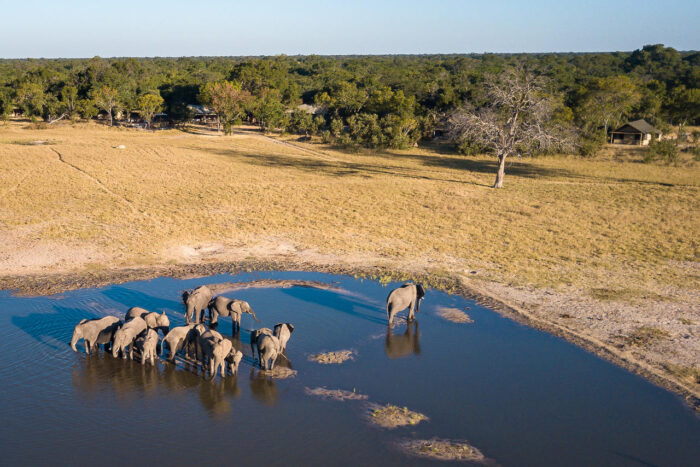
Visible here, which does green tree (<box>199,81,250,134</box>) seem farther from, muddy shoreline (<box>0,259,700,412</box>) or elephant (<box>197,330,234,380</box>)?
elephant (<box>197,330,234,380</box>)

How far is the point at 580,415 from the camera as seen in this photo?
12117 millimetres

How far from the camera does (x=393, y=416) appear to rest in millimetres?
11773

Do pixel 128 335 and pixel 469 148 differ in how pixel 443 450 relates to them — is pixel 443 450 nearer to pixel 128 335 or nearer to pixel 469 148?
pixel 128 335

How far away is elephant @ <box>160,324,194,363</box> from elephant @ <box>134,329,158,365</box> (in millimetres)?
290

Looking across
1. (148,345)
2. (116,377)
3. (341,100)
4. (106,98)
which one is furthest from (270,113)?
(116,377)

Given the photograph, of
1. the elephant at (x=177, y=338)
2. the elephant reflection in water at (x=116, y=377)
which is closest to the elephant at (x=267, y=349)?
the elephant at (x=177, y=338)

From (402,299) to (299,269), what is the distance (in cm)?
634

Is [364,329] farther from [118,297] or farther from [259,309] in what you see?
[118,297]

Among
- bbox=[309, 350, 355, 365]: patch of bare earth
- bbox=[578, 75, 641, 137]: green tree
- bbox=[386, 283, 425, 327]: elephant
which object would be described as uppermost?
bbox=[578, 75, 641, 137]: green tree

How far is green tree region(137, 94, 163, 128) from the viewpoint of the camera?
250 feet

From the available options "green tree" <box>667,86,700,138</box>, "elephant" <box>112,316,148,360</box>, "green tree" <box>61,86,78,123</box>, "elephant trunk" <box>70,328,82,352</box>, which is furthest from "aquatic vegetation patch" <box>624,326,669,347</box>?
"green tree" <box>61,86,78,123</box>

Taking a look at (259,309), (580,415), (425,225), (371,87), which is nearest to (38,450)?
(259,309)

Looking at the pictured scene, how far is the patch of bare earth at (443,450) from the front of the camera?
34.6ft

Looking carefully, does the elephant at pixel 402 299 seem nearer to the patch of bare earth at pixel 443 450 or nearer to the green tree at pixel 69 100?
the patch of bare earth at pixel 443 450
